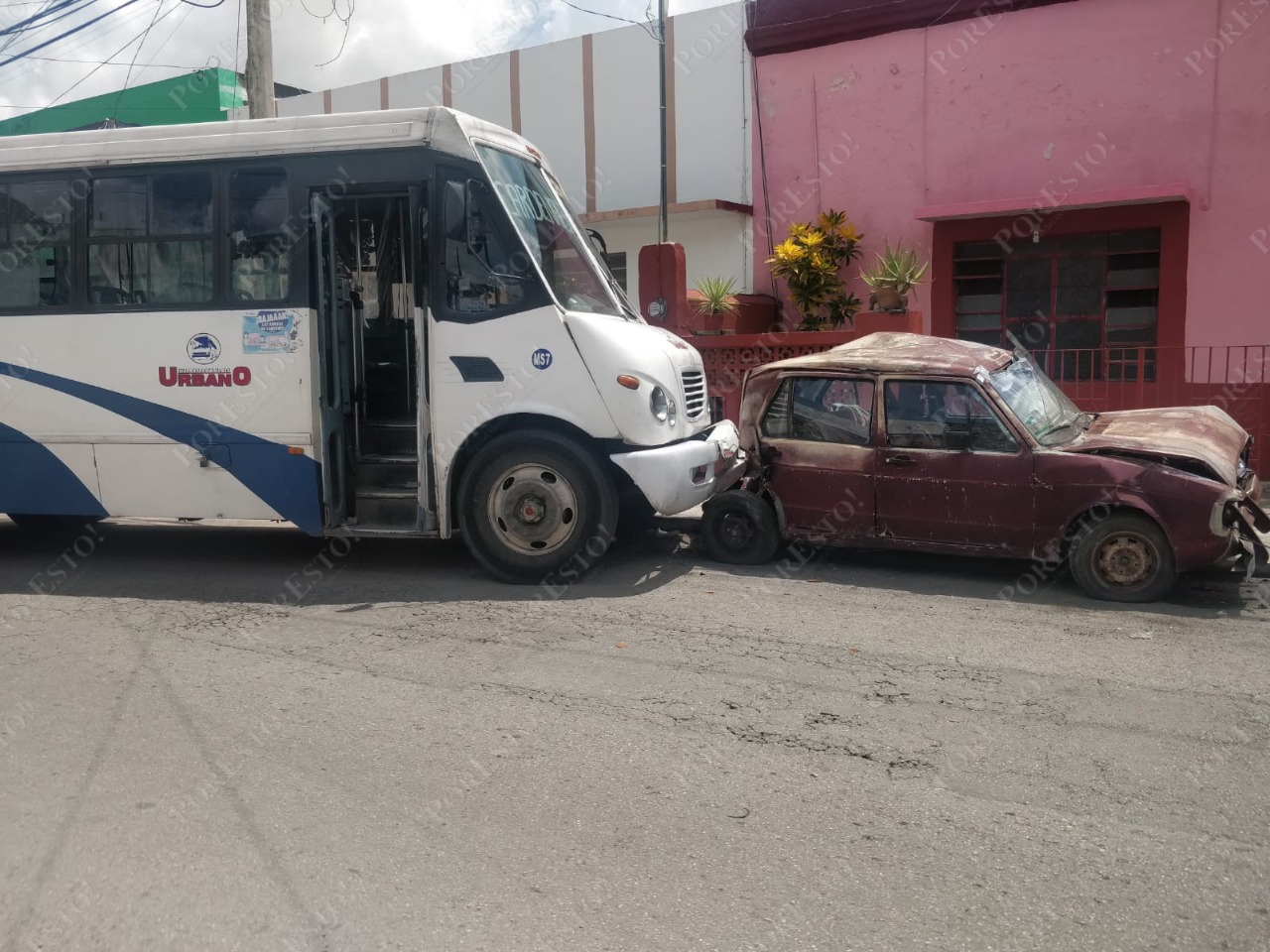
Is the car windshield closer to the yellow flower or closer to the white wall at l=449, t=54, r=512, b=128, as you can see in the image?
the yellow flower

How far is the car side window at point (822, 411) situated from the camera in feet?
25.3

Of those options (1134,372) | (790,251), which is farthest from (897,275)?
(1134,372)

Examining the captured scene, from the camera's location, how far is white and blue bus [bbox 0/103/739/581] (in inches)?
290

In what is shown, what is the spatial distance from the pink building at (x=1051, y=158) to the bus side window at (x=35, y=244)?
9.38 metres

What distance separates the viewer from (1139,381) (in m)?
12.0

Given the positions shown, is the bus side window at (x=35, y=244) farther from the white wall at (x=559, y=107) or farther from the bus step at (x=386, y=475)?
the white wall at (x=559, y=107)

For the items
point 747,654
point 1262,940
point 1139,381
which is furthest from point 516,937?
point 1139,381

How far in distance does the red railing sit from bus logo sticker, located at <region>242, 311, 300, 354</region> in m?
5.00

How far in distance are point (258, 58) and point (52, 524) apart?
5282mm

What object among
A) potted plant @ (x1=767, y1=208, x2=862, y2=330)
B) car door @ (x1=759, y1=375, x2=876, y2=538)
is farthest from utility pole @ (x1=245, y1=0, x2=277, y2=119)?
car door @ (x1=759, y1=375, x2=876, y2=538)

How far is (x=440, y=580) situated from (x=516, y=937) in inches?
183

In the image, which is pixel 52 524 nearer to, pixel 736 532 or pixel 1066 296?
pixel 736 532

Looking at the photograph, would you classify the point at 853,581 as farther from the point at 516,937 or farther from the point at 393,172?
the point at 516,937

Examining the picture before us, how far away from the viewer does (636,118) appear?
1642 cm
